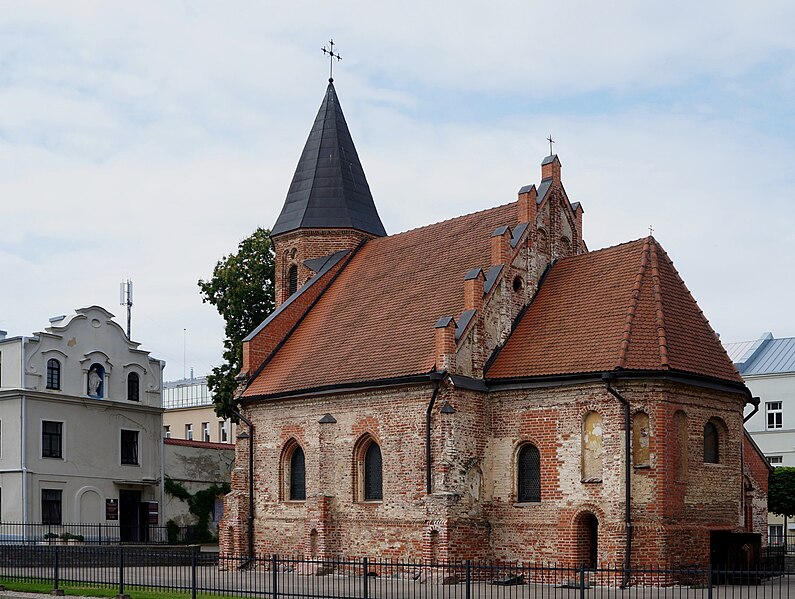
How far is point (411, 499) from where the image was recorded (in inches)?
1118

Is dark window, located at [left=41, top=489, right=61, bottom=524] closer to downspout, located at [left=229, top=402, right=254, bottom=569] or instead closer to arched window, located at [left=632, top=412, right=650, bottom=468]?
downspout, located at [left=229, top=402, right=254, bottom=569]

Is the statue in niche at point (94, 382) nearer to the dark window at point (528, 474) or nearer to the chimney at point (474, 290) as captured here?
the chimney at point (474, 290)

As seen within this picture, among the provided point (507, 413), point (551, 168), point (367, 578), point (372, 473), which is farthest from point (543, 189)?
point (367, 578)

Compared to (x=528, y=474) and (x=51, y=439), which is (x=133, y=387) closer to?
(x=51, y=439)

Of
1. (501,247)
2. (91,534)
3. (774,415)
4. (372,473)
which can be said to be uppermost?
(501,247)

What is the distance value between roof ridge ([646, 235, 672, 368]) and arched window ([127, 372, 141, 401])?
2312cm

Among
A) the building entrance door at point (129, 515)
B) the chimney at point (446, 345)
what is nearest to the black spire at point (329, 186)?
the chimney at point (446, 345)

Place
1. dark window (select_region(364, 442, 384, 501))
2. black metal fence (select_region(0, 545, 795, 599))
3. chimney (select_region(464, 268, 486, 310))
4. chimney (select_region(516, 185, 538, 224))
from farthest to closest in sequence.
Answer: chimney (select_region(516, 185, 538, 224))
dark window (select_region(364, 442, 384, 501))
chimney (select_region(464, 268, 486, 310))
black metal fence (select_region(0, 545, 795, 599))

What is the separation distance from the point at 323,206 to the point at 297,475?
1060 cm

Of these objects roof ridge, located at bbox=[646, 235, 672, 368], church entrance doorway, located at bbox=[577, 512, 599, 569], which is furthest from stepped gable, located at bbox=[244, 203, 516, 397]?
church entrance doorway, located at bbox=[577, 512, 599, 569]

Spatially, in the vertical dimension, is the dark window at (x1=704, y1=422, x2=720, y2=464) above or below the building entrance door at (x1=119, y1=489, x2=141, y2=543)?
above

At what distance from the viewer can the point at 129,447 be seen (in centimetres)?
4356

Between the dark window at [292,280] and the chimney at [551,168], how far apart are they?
34.8ft

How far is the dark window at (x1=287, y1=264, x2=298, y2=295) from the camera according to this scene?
129ft
